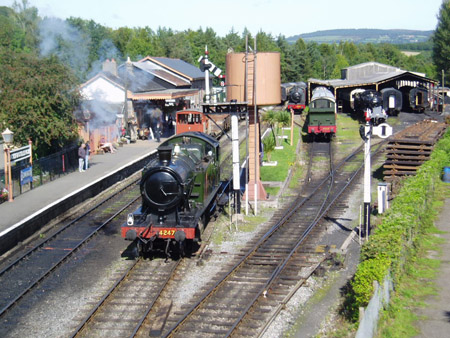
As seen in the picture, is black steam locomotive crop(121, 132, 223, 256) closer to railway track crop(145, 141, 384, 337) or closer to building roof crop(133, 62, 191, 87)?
railway track crop(145, 141, 384, 337)

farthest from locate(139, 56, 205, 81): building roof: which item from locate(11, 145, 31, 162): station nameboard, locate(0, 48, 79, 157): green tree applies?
locate(11, 145, 31, 162): station nameboard

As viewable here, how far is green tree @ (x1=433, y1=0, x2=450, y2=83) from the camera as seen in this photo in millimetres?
77688

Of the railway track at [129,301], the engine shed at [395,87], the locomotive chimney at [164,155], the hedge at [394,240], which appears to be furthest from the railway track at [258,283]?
the engine shed at [395,87]

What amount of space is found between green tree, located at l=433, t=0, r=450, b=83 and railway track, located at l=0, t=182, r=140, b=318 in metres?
69.1

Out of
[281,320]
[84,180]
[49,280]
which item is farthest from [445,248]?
[84,180]

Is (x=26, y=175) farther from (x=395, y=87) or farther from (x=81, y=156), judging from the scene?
(x=395, y=87)

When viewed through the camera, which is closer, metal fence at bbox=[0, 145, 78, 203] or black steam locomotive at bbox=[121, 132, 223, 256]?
black steam locomotive at bbox=[121, 132, 223, 256]

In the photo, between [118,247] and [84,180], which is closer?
[118,247]

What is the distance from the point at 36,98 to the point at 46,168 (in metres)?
3.04

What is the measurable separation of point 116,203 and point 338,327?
1302cm

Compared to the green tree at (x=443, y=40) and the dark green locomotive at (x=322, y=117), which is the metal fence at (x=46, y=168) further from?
the green tree at (x=443, y=40)

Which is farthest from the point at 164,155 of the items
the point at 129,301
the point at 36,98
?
the point at 36,98

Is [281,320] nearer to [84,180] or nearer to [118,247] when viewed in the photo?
[118,247]

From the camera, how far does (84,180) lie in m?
23.2
